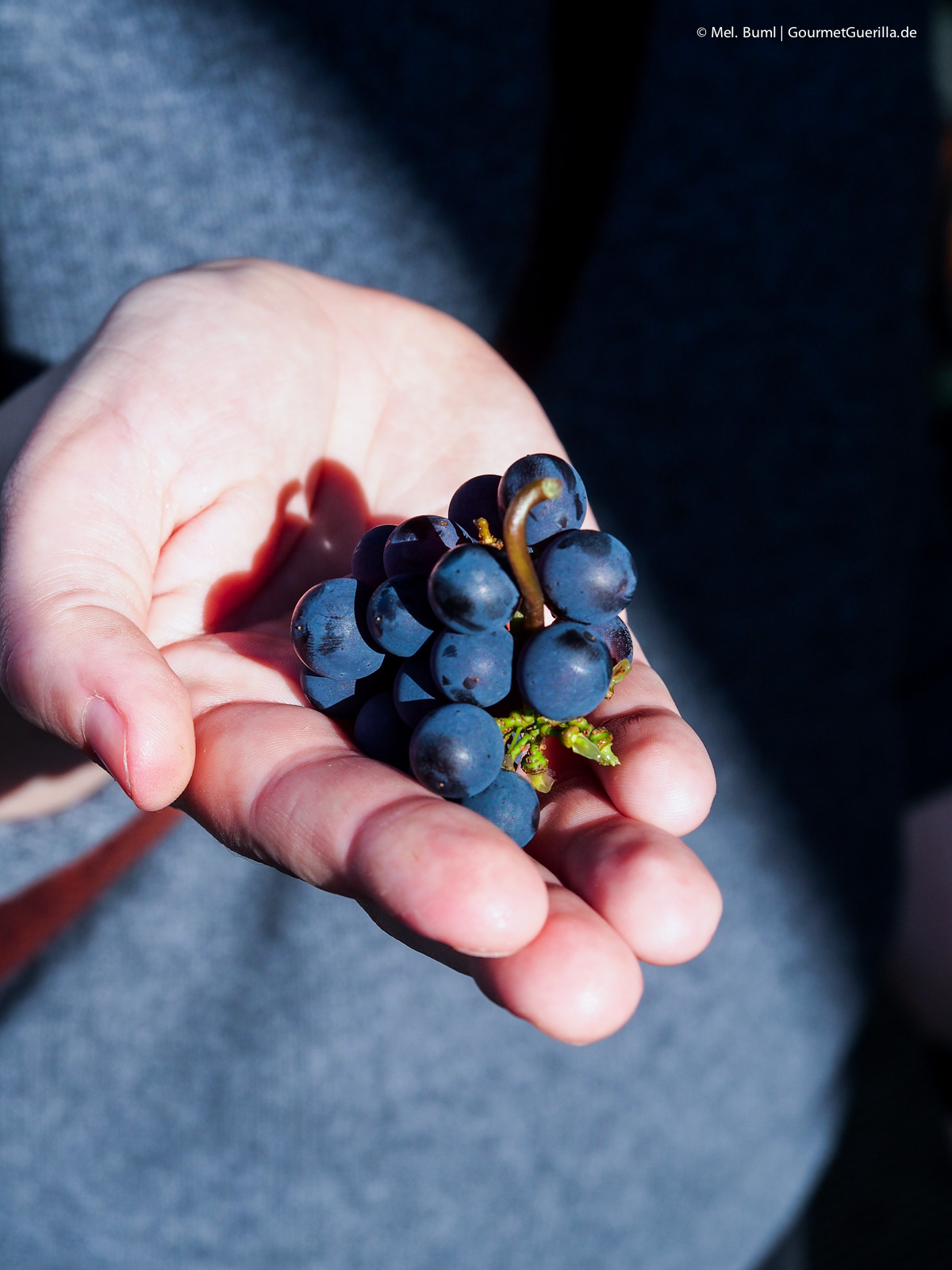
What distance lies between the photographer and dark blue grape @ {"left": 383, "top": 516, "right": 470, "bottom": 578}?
1.34 metres

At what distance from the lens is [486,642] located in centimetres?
126

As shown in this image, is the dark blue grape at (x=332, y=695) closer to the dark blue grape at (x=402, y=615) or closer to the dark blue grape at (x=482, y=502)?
the dark blue grape at (x=402, y=615)

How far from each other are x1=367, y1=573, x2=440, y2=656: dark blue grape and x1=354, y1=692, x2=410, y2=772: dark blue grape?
11 centimetres

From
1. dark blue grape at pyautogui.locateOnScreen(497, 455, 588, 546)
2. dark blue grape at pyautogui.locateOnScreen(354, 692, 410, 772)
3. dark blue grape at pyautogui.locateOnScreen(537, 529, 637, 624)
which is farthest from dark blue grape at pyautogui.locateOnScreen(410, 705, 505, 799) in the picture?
dark blue grape at pyautogui.locateOnScreen(497, 455, 588, 546)

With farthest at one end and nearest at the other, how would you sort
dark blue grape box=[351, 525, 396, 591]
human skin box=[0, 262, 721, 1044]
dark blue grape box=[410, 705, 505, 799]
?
dark blue grape box=[351, 525, 396, 591] → dark blue grape box=[410, 705, 505, 799] → human skin box=[0, 262, 721, 1044]

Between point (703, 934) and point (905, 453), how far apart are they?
2.36 meters

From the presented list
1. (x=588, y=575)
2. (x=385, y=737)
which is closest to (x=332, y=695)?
(x=385, y=737)

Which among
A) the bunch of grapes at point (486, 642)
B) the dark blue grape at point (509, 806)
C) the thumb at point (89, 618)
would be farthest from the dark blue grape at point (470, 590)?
the thumb at point (89, 618)

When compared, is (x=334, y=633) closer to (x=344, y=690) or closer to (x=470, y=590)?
(x=344, y=690)

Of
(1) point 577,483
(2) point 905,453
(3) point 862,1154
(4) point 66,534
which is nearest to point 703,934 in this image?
(1) point 577,483

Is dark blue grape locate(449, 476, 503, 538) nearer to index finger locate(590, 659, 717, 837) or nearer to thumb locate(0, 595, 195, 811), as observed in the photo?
index finger locate(590, 659, 717, 837)

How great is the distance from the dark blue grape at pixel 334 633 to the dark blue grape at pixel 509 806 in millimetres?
304

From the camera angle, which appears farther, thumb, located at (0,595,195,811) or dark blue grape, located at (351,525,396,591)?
dark blue grape, located at (351,525,396,591)

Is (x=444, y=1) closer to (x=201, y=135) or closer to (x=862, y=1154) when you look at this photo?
(x=201, y=135)
